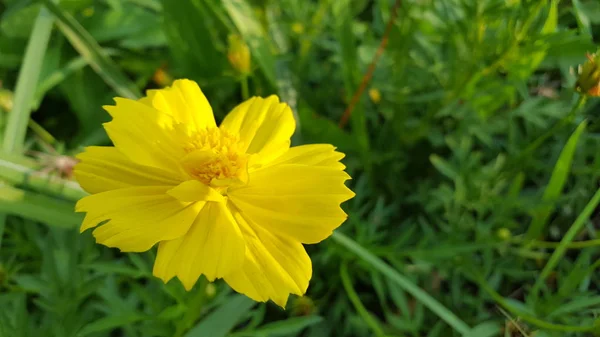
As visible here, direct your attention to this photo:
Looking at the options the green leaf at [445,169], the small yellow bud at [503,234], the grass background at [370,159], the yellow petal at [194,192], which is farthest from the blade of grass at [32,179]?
the small yellow bud at [503,234]

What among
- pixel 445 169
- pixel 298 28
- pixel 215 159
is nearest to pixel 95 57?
pixel 298 28

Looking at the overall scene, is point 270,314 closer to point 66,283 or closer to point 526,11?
point 66,283

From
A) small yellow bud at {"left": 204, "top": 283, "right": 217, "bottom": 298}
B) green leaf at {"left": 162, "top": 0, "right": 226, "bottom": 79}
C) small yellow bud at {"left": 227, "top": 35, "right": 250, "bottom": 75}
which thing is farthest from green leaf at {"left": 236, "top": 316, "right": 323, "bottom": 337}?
green leaf at {"left": 162, "top": 0, "right": 226, "bottom": 79}

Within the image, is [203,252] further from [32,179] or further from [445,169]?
[445,169]

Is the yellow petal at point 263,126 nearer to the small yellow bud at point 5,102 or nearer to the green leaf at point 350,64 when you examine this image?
the green leaf at point 350,64

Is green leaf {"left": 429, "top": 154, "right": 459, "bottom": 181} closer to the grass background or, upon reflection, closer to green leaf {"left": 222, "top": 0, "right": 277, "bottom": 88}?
the grass background

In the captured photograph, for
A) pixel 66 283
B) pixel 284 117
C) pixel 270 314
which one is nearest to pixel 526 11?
pixel 284 117

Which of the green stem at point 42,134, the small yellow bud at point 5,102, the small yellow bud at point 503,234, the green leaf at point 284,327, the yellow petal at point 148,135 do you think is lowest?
the small yellow bud at point 503,234

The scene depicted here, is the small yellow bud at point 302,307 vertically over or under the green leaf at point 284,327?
under
